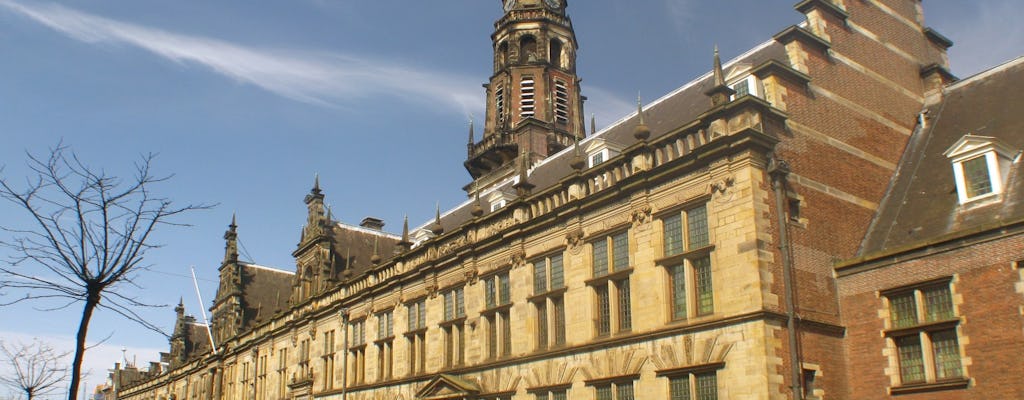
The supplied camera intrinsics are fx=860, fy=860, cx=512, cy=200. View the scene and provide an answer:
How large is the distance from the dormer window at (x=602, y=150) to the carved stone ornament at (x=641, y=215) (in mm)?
4065

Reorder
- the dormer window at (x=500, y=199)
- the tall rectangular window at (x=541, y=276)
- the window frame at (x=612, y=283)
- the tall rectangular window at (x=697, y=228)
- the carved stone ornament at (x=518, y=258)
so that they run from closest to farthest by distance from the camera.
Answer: the tall rectangular window at (x=697, y=228) < the window frame at (x=612, y=283) < the tall rectangular window at (x=541, y=276) < the carved stone ornament at (x=518, y=258) < the dormer window at (x=500, y=199)

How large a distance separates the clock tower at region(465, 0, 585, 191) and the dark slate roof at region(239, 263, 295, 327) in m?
18.1

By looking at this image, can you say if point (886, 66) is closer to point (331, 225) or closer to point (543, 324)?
point (543, 324)

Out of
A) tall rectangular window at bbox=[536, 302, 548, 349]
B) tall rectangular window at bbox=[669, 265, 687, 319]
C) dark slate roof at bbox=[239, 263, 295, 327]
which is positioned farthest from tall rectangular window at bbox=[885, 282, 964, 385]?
dark slate roof at bbox=[239, 263, 295, 327]

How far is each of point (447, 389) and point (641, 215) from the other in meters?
10.8

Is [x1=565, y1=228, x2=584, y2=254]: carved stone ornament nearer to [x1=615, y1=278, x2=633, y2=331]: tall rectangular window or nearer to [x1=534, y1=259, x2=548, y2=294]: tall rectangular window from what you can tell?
[x1=534, y1=259, x2=548, y2=294]: tall rectangular window

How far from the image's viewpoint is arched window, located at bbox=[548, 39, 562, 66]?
5666 centimetres

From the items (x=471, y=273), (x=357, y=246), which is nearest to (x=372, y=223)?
(x=357, y=246)

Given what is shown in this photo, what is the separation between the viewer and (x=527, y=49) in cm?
5672

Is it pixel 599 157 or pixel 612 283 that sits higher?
pixel 599 157

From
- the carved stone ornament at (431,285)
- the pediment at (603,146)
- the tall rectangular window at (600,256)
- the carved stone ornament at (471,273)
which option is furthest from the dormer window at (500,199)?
the tall rectangular window at (600,256)

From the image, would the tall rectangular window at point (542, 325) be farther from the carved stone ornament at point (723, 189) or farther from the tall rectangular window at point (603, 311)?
the carved stone ornament at point (723, 189)

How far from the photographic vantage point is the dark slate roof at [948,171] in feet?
65.0

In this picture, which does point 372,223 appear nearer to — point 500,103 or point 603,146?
point 500,103
